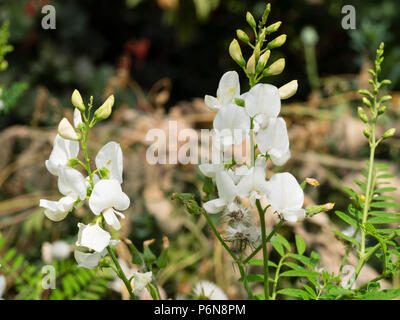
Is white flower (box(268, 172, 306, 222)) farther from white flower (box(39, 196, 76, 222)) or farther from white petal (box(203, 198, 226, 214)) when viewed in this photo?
white flower (box(39, 196, 76, 222))

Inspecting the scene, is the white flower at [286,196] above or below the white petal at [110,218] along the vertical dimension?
above

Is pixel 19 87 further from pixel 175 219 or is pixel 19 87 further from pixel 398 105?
pixel 398 105

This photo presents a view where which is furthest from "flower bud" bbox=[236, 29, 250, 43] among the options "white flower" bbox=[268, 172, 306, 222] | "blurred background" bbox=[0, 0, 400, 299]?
"blurred background" bbox=[0, 0, 400, 299]

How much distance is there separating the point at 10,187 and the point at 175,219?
21.0 inches

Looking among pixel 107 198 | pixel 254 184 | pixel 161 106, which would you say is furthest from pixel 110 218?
pixel 161 106

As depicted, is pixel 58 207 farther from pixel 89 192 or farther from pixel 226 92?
pixel 226 92

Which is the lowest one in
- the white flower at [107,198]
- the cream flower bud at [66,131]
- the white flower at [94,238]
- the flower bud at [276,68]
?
the white flower at [94,238]

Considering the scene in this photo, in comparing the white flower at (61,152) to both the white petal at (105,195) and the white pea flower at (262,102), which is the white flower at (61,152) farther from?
the white pea flower at (262,102)

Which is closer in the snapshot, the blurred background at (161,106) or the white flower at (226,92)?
the white flower at (226,92)

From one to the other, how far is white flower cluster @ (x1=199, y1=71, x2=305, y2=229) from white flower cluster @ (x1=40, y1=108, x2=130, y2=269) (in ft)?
0.27

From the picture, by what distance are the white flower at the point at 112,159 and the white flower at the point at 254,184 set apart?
115mm

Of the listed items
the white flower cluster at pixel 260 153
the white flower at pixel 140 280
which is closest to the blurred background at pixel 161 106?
the white flower at pixel 140 280

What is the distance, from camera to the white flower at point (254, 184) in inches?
14.9

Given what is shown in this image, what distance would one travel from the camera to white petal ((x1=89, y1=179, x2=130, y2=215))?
382 mm
